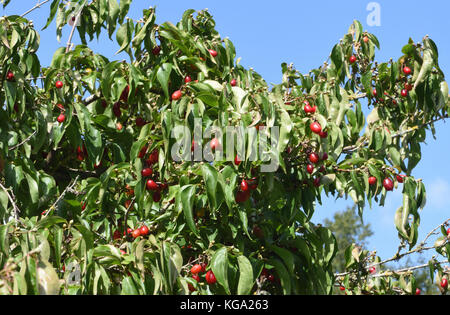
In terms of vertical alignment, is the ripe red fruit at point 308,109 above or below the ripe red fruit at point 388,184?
above

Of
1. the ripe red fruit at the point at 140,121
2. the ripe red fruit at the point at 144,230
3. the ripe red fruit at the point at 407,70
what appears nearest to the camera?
the ripe red fruit at the point at 144,230

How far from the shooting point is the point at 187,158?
312 centimetres

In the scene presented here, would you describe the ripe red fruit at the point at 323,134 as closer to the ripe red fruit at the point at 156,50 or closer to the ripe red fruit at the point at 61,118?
the ripe red fruit at the point at 156,50

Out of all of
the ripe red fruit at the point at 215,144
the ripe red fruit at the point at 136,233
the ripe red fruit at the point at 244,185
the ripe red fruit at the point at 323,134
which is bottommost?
the ripe red fruit at the point at 136,233

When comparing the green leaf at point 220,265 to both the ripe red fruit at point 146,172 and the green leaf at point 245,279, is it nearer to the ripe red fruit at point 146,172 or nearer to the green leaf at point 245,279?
the green leaf at point 245,279

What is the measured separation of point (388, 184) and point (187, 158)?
1153mm

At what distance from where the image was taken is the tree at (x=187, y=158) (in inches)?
109

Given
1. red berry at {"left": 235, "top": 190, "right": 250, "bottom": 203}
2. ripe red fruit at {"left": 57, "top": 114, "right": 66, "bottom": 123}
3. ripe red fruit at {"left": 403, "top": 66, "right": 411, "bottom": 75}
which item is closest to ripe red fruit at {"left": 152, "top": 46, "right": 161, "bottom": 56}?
ripe red fruit at {"left": 57, "top": 114, "right": 66, "bottom": 123}

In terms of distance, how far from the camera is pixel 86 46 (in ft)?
13.1

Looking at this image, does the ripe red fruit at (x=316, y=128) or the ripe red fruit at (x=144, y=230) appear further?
the ripe red fruit at (x=144, y=230)

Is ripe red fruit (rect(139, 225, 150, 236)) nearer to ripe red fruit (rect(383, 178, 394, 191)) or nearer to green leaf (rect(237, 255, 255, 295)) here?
green leaf (rect(237, 255, 255, 295))

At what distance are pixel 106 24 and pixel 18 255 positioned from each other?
80.5 inches

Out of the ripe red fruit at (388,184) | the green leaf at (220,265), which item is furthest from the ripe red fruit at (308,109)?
the green leaf at (220,265)

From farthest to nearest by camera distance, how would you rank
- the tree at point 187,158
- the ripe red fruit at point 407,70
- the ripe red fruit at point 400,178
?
the ripe red fruit at point 407,70 → the ripe red fruit at point 400,178 → the tree at point 187,158
